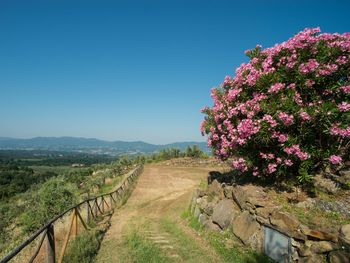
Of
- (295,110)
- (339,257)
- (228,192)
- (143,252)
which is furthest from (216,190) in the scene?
(339,257)

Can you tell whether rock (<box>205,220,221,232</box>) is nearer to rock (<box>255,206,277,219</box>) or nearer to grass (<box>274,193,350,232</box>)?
rock (<box>255,206,277,219</box>)

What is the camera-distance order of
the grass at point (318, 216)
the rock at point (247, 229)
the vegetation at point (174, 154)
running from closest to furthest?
the grass at point (318, 216)
the rock at point (247, 229)
the vegetation at point (174, 154)

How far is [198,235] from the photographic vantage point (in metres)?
9.36

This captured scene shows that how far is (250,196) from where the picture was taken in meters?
7.96

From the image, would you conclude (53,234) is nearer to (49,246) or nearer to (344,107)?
(49,246)

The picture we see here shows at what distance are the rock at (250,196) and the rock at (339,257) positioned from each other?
222cm

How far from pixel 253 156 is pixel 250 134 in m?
0.98

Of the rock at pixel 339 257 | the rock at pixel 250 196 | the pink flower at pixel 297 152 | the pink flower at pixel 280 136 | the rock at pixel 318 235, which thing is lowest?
the rock at pixel 339 257

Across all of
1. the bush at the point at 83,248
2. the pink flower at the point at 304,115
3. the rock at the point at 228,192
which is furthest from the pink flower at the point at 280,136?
the bush at the point at 83,248

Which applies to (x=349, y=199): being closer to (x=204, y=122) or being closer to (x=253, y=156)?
(x=253, y=156)

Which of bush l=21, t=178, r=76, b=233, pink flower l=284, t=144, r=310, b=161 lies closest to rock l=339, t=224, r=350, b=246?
pink flower l=284, t=144, r=310, b=161

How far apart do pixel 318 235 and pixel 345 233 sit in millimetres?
494

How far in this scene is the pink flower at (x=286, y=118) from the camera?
7.06 metres

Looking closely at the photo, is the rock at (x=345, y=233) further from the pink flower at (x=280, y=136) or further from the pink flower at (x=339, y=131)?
the pink flower at (x=280, y=136)
